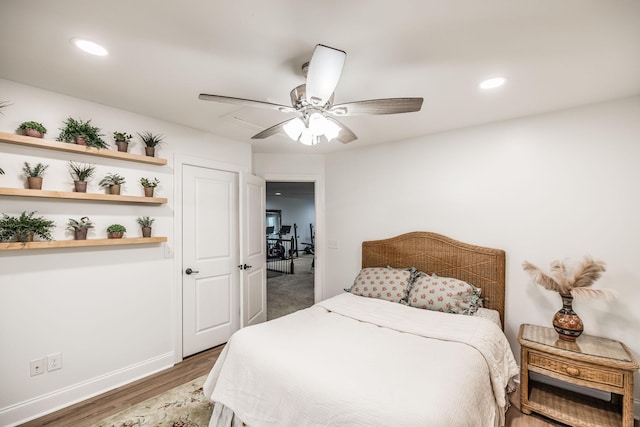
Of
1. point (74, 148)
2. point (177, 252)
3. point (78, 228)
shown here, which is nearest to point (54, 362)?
point (78, 228)

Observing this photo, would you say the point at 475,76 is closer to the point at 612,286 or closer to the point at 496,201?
the point at 496,201

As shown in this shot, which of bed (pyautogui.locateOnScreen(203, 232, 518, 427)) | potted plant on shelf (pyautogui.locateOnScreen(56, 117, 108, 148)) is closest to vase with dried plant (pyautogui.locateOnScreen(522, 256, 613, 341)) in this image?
bed (pyautogui.locateOnScreen(203, 232, 518, 427))

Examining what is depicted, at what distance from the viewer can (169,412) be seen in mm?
2092

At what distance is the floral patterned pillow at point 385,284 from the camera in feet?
9.05

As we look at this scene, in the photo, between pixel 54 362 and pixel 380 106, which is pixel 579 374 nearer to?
pixel 380 106

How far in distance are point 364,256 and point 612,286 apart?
2210 millimetres

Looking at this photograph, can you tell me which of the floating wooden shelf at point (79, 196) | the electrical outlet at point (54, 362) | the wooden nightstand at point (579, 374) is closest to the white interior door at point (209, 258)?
the floating wooden shelf at point (79, 196)

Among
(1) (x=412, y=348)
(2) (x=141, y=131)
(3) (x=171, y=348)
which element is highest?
(2) (x=141, y=131)

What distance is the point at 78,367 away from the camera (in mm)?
2248

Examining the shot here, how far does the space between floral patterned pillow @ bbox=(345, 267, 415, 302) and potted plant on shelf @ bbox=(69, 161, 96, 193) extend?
260cm

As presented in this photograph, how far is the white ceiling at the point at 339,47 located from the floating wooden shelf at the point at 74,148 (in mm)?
323

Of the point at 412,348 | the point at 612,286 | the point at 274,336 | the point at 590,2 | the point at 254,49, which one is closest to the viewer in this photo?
the point at 590,2

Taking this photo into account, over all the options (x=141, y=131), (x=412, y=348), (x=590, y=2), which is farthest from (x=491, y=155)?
(x=141, y=131)

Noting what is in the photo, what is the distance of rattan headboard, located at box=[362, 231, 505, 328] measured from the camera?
2656mm
